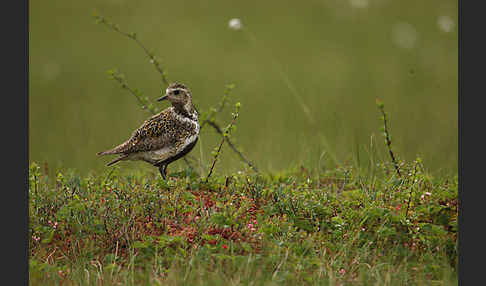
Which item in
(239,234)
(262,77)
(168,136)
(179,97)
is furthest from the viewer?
(262,77)

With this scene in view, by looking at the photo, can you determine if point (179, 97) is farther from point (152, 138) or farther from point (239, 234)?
point (239, 234)

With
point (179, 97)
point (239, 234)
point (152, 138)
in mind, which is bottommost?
point (239, 234)

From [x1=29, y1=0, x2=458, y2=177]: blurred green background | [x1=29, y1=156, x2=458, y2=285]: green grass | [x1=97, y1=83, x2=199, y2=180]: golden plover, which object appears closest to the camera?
[x1=29, y1=156, x2=458, y2=285]: green grass

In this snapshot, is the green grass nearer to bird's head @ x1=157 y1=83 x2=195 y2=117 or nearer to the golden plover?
the golden plover

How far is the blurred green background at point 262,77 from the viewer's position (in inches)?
476

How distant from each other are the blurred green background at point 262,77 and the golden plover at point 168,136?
7.22ft

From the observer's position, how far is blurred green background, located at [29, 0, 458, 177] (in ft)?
39.7

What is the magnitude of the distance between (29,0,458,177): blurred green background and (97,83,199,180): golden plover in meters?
2.20

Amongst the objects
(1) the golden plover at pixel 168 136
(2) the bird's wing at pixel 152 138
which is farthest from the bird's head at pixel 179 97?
(2) the bird's wing at pixel 152 138

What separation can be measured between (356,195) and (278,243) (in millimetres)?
1498

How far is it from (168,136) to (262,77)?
34.6ft

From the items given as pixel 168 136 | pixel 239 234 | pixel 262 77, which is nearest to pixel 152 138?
pixel 168 136

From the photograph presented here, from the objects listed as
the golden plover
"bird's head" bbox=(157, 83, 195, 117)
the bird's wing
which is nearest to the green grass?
the golden plover

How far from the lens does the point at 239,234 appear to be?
596 cm
